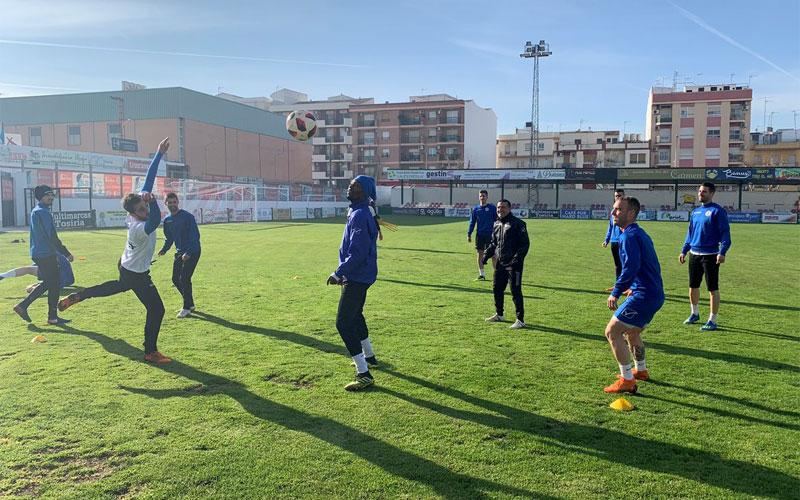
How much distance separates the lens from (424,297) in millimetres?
10617

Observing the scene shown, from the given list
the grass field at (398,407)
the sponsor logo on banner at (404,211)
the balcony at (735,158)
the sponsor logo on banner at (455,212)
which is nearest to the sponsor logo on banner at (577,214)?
the sponsor logo on banner at (455,212)

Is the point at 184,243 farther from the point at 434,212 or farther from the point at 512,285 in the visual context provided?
the point at 434,212

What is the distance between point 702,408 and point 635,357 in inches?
34.6

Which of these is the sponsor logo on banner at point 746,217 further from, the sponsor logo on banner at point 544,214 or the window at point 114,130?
the window at point 114,130

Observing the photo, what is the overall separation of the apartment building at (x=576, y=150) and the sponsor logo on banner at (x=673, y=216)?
105ft

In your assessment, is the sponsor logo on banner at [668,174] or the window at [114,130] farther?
the window at [114,130]

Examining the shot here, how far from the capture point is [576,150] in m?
85.9

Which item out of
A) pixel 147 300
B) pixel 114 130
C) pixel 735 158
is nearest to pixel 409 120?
pixel 114 130

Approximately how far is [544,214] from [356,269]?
48725 millimetres

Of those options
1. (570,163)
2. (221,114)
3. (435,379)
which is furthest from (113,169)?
(570,163)

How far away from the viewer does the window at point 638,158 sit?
8256cm

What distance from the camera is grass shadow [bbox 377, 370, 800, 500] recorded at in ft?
12.3

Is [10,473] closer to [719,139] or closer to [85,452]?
[85,452]

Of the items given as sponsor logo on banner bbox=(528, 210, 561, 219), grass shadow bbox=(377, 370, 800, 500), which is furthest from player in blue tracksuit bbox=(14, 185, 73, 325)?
sponsor logo on banner bbox=(528, 210, 561, 219)
